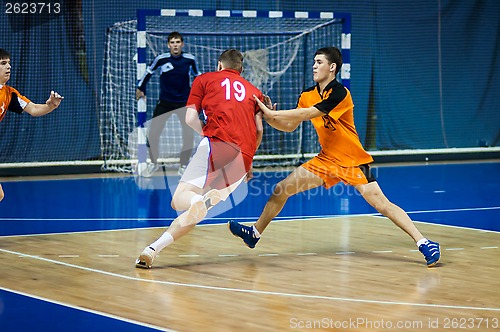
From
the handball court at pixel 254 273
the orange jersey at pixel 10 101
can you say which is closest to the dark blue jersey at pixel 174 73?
the handball court at pixel 254 273

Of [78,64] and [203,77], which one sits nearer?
[203,77]

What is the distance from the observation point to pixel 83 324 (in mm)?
5172

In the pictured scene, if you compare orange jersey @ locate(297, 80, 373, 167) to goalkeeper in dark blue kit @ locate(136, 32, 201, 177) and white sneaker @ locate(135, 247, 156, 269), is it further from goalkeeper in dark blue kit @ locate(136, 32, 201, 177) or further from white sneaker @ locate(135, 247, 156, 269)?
goalkeeper in dark blue kit @ locate(136, 32, 201, 177)

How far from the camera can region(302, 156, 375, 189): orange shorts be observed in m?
7.26

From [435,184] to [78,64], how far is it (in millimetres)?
6244

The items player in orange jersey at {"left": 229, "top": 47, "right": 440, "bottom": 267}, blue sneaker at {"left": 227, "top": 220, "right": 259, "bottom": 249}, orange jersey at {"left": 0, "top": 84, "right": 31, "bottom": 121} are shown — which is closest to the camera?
player in orange jersey at {"left": 229, "top": 47, "right": 440, "bottom": 267}

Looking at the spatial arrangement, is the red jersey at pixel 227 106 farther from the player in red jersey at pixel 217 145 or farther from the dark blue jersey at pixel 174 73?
the dark blue jersey at pixel 174 73

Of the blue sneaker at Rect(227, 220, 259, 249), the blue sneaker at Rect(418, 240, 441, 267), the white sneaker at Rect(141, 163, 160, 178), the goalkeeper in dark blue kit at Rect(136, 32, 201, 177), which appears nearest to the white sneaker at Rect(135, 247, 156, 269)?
the blue sneaker at Rect(227, 220, 259, 249)

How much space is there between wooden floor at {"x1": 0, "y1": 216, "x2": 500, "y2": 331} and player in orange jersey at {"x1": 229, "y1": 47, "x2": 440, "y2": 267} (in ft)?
1.16

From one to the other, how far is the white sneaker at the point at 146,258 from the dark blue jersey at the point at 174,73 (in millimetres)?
6719

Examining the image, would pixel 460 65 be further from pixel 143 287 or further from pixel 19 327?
pixel 19 327

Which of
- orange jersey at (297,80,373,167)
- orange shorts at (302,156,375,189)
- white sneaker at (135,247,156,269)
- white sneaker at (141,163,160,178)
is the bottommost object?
white sneaker at (141,163,160,178)

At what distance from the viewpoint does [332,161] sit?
7.35 m

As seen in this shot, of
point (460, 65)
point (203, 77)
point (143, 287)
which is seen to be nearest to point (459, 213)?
point (203, 77)
